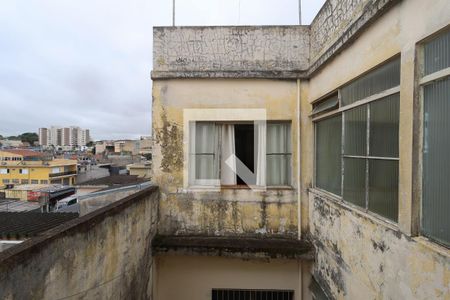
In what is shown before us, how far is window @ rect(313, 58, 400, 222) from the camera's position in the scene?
270 cm

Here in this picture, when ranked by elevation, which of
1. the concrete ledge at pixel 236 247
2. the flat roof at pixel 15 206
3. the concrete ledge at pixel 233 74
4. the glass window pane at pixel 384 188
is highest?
the concrete ledge at pixel 233 74

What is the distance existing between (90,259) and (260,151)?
11.0 ft

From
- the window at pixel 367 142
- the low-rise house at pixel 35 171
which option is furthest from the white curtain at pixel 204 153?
the low-rise house at pixel 35 171

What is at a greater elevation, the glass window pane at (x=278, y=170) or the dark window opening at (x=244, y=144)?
the dark window opening at (x=244, y=144)

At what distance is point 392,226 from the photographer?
2.62 metres

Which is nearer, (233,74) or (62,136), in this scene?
(233,74)

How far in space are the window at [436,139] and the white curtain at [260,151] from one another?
118 inches

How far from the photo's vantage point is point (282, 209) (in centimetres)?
503

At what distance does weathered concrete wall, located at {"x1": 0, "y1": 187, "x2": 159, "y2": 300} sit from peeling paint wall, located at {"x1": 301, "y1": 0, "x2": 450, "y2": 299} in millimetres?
2802

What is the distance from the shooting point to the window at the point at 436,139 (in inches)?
80.7

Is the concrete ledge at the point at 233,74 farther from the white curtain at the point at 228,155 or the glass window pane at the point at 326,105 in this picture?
the white curtain at the point at 228,155

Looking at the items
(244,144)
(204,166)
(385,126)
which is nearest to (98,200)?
(204,166)

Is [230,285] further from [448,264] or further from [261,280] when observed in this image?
[448,264]

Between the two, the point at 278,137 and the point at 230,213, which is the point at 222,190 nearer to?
the point at 230,213
